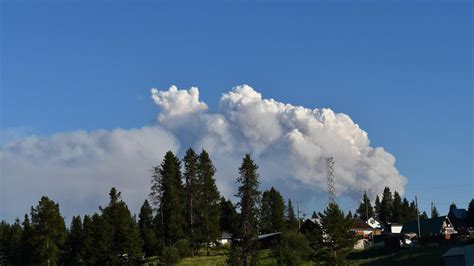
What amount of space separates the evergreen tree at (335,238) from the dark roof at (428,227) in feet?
190

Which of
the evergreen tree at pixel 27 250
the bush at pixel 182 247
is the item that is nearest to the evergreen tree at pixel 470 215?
the bush at pixel 182 247

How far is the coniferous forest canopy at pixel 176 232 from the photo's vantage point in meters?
74.2

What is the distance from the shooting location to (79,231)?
11244cm

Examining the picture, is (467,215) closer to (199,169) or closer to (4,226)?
(199,169)

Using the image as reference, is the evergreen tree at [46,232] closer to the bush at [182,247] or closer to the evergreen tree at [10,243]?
the bush at [182,247]

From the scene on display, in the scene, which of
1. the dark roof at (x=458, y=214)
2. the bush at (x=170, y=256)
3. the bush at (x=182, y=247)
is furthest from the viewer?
the dark roof at (x=458, y=214)

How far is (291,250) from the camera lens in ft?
248

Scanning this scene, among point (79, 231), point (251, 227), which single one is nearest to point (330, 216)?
point (251, 227)

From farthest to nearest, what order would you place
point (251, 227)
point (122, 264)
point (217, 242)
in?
point (217, 242)
point (122, 264)
point (251, 227)

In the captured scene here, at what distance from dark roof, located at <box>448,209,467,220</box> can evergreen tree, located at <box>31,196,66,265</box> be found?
93.3m

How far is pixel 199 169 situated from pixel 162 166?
6.10 metres

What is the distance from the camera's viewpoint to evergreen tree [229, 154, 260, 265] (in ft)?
262

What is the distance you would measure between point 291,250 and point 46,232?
38.3 meters

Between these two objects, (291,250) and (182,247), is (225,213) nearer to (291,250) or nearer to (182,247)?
(182,247)
